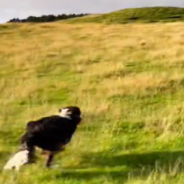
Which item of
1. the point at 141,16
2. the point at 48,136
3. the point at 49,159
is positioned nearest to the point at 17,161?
the point at 49,159

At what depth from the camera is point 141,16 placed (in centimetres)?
10038

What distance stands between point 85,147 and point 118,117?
2.45 metres

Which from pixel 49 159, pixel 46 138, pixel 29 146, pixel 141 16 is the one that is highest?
pixel 141 16

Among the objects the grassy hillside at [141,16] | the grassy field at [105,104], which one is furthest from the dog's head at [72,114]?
the grassy hillside at [141,16]

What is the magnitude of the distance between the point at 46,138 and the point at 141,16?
92134 mm

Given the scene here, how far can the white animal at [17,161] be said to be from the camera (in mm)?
9625

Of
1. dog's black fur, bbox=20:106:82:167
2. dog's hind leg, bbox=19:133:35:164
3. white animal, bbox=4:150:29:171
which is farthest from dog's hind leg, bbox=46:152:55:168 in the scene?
white animal, bbox=4:150:29:171

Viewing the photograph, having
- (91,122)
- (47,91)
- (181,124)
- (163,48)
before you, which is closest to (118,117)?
(91,122)

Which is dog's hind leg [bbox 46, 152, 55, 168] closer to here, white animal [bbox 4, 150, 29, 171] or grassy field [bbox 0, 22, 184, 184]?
grassy field [bbox 0, 22, 184, 184]

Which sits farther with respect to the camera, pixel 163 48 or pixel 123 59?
pixel 163 48

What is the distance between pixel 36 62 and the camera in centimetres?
2527

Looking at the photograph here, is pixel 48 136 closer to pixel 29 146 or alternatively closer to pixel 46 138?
pixel 46 138

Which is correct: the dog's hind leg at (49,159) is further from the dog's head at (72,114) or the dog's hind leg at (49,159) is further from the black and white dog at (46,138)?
the dog's head at (72,114)

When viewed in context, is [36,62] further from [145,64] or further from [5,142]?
[5,142]
